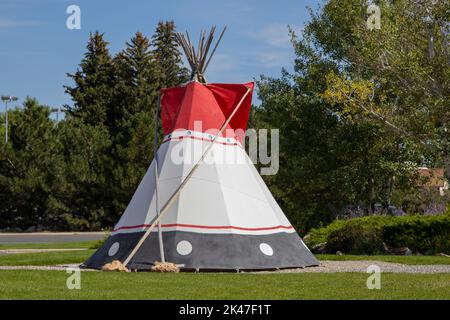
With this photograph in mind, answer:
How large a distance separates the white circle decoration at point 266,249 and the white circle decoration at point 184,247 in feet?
4.40

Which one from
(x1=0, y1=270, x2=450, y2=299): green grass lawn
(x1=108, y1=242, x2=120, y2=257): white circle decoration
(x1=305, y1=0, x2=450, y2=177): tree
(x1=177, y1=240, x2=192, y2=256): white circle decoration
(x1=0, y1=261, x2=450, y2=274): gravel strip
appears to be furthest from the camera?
(x1=305, y1=0, x2=450, y2=177): tree

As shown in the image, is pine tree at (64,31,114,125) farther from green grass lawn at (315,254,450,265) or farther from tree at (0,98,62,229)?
green grass lawn at (315,254,450,265)

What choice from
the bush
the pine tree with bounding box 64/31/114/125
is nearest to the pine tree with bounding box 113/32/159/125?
the pine tree with bounding box 64/31/114/125

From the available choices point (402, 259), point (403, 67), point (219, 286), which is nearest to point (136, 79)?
point (403, 67)

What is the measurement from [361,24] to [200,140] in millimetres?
10781

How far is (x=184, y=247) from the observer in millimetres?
13297

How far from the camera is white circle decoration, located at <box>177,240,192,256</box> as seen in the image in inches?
521

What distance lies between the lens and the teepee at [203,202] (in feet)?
43.9

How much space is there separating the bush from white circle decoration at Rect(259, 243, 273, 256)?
6.56 meters

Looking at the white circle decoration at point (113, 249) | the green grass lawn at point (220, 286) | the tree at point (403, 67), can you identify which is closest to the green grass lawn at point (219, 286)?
the green grass lawn at point (220, 286)

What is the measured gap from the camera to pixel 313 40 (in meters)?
27.0

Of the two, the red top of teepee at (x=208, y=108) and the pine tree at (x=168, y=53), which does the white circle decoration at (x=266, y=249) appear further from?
the pine tree at (x=168, y=53)

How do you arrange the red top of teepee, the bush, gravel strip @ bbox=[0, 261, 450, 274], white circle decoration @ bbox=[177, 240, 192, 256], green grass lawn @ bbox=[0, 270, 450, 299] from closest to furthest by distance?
green grass lawn @ bbox=[0, 270, 450, 299] → white circle decoration @ bbox=[177, 240, 192, 256] → gravel strip @ bbox=[0, 261, 450, 274] → the red top of teepee → the bush
